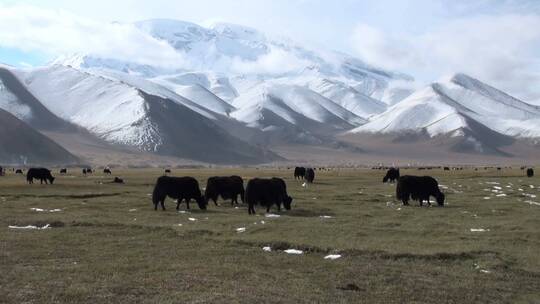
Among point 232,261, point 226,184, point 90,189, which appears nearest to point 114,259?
point 232,261

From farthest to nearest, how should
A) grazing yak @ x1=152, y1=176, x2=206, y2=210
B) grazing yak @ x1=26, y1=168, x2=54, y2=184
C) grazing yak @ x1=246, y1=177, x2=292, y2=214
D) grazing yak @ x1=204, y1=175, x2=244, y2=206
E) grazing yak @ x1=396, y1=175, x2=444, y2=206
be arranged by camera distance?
grazing yak @ x1=26, y1=168, x2=54, y2=184 → grazing yak @ x1=396, y1=175, x2=444, y2=206 → grazing yak @ x1=204, y1=175, x2=244, y2=206 → grazing yak @ x1=152, y1=176, x2=206, y2=210 → grazing yak @ x1=246, y1=177, x2=292, y2=214

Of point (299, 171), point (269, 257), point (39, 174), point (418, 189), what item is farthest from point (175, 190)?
point (299, 171)

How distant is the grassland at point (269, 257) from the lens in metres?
14.6

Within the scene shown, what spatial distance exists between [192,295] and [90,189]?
36605mm

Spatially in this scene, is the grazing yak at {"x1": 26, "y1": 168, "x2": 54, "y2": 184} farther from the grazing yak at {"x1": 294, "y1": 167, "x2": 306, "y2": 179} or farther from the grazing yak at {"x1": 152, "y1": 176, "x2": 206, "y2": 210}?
the grazing yak at {"x1": 152, "y1": 176, "x2": 206, "y2": 210}

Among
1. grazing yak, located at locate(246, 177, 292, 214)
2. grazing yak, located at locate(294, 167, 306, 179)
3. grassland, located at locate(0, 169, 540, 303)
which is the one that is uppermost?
grazing yak, located at locate(294, 167, 306, 179)

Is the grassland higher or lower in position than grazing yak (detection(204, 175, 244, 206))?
lower

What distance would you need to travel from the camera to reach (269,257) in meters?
18.9

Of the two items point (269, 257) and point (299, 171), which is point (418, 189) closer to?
point (269, 257)

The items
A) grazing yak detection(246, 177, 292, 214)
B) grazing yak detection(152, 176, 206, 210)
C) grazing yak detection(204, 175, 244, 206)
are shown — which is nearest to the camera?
grazing yak detection(246, 177, 292, 214)

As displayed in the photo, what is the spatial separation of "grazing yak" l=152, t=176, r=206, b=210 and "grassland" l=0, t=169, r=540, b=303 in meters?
0.89

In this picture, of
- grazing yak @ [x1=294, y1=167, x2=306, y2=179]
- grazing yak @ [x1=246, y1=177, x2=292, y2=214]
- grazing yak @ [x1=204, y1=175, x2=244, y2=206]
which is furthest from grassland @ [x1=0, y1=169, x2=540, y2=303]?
grazing yak @ [x1=294, y1=167, x2=306, y2=179]

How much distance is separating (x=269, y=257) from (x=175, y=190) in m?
14.2

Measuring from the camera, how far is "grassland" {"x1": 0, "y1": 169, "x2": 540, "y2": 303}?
14555mm
